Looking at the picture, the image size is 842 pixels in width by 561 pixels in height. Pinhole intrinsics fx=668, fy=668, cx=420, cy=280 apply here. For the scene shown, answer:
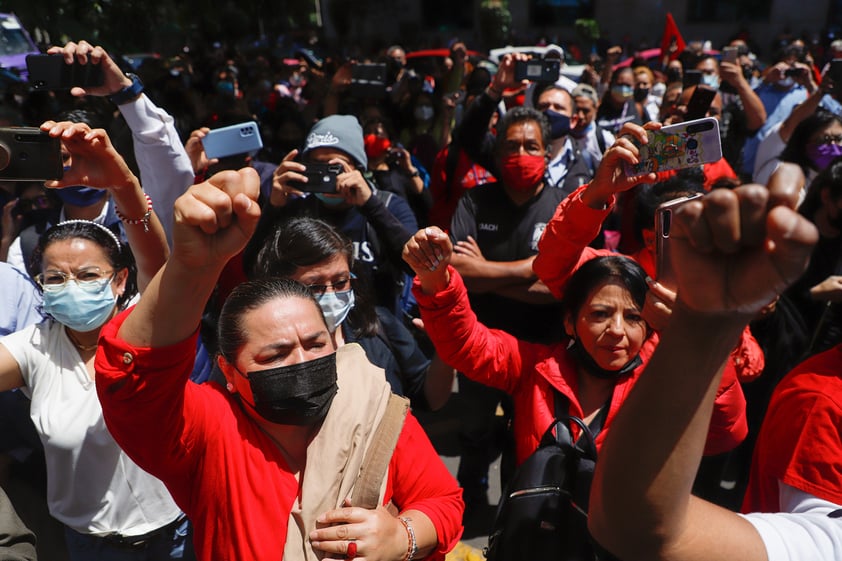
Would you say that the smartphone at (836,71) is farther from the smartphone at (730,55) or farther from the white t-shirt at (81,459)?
the white t-shirt at (81,459)

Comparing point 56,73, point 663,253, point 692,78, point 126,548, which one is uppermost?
point 56,73

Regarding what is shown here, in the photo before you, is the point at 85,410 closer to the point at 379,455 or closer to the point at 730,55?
the point at 379,455

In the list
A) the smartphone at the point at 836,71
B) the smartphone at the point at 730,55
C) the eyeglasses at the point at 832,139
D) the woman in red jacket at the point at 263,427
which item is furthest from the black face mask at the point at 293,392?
the smartphone at the point at 730,55

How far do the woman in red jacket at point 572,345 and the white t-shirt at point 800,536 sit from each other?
0.70 m

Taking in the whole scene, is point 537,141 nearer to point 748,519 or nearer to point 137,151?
point 137,151

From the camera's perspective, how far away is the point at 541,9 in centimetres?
2547

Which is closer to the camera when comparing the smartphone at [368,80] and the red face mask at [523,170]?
the red face mask at [523,170]

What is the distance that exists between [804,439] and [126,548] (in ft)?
6.21

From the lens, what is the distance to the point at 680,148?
2.06 m

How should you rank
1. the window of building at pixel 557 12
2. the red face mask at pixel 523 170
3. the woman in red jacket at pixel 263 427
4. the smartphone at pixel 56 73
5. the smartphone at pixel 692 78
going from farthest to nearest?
the window of building at pixel 557 12 → the smartphone at pixel 692 78 → the red face mask at pixel 523 170 → the smartphone at pixel 56 73 → the woman in red jacket at pixel 263 427

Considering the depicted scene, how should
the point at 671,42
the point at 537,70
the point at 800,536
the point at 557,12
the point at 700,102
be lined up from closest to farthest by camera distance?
the point at 800,536
the point at 700,102
the point at 537,70
the point at 671,42
the point at 557,12

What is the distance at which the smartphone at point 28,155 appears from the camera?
1369 millimetres

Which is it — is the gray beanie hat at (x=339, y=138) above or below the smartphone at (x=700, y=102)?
below

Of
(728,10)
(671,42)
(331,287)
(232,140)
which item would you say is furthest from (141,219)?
(728,10)
